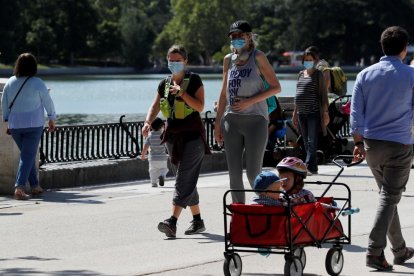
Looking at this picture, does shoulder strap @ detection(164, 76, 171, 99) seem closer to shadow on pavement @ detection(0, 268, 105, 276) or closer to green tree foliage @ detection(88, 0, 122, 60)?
shadow on pavement @ detection(0, 268, 105, 276)

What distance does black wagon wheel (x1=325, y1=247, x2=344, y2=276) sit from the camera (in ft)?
30.2

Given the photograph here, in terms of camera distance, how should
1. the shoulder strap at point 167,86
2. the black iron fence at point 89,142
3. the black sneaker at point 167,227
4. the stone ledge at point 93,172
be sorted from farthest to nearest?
the black iron fence at point 89,142 < the stone ledge at point 93,172 < the shoulder strap at point 167,86 < the black sneaker at point 167,227

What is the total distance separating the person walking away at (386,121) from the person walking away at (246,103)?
182 centimetres

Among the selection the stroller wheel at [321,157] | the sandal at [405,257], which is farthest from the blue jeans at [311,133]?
the sandal at [405,257]

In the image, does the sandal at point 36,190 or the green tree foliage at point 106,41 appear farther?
the green tree foliage at point 106,41

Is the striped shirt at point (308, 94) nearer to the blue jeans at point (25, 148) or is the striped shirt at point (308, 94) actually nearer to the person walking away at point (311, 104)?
the person walking away at point (311, 104)

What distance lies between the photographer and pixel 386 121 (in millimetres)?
9344

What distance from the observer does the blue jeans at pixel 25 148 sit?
14.7 metres

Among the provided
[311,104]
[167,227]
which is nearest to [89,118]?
[311,104]

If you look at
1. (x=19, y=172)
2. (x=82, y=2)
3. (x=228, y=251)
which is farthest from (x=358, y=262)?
(x=82, y=2)

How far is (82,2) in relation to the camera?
147625 mm

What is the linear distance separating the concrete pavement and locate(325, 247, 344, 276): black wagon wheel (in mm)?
187

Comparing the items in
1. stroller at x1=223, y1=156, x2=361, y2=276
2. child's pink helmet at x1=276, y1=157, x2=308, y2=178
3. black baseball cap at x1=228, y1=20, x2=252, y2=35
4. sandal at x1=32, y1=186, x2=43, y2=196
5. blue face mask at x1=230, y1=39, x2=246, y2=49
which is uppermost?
black baseball cap at x1=228, y1=20, x2=252, y2=35

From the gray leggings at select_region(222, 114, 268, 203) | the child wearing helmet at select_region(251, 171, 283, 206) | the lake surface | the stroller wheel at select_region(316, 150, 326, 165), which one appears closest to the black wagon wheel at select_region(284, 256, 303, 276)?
the child wearing helmet at select_region(251, 171, 283, 206)
